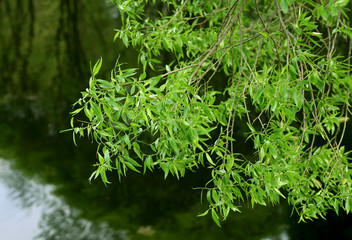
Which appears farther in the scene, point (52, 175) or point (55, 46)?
point (55, 46)

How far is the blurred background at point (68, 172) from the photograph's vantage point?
13.4 feet

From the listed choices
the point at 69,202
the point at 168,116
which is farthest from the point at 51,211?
the point at 168,116

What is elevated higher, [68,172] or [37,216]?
[68,172]

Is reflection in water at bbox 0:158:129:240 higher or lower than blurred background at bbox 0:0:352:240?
lower

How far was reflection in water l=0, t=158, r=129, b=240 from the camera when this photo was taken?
4.08 m

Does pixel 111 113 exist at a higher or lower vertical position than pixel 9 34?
higher

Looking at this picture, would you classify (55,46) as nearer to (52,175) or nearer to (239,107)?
(52,175)

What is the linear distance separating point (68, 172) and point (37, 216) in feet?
1.76

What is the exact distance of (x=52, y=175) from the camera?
180 inches

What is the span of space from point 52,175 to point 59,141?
1.37ft

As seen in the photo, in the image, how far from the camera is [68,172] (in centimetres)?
459

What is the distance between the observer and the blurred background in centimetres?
408

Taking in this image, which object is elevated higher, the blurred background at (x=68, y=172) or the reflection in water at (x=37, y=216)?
the blurred background at (x=68, y=172)

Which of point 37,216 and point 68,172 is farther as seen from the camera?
point 68,172
